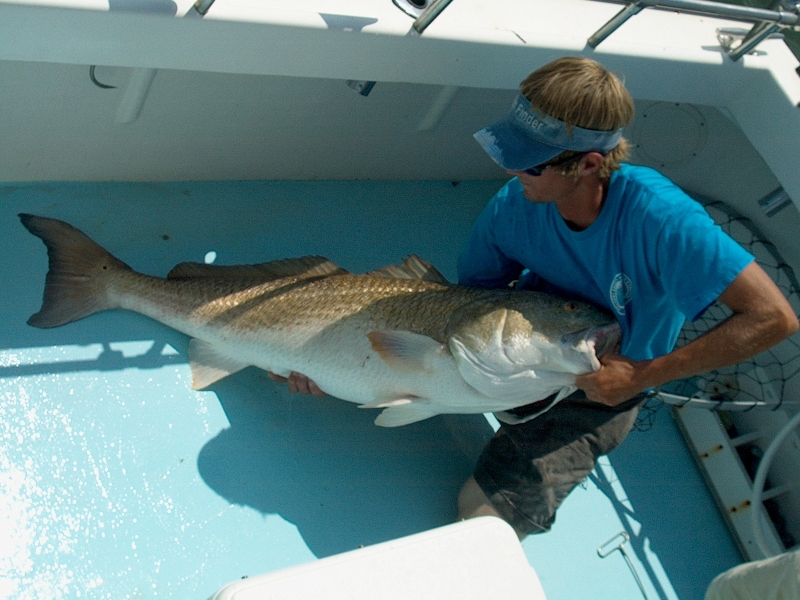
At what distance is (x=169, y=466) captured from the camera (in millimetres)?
2619

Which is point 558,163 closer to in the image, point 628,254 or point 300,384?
point 628,254

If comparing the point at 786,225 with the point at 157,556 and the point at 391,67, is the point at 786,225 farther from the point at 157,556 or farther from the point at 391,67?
the point at 157,556

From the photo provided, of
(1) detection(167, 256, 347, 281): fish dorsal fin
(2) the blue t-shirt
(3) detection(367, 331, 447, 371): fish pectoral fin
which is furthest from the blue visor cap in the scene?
(1) detection(167, 256, 347, 281): fish dorsal fin

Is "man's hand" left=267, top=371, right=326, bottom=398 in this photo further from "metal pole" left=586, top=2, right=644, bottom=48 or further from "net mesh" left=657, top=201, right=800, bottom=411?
"net mesh" left=657, top=201, right=800, bottom=411

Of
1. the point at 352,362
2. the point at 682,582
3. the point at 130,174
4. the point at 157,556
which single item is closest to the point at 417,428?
the point at 352,362

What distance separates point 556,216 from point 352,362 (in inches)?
36.7

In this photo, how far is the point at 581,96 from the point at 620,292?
0.72 meters

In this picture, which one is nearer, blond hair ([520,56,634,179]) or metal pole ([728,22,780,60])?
blond hair ([520,56,634,179])

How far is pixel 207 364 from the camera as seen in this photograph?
2.81 m

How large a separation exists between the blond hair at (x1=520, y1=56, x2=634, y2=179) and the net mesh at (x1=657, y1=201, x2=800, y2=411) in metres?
1.75

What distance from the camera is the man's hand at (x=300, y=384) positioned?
9.14 feet

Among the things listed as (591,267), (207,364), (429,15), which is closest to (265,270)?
(207,364)

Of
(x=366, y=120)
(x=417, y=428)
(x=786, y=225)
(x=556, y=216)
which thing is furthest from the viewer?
(x=786, y=225)

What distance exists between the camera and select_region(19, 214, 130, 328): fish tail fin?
106 inches
